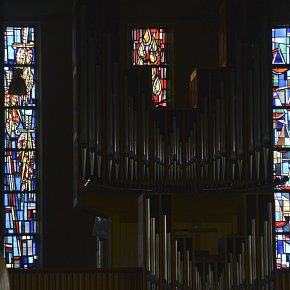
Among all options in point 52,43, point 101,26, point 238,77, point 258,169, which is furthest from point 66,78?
point 258,169

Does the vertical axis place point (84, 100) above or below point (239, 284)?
above

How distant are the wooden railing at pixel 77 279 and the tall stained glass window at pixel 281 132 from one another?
5.81 metres

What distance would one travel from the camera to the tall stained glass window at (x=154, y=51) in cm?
1430

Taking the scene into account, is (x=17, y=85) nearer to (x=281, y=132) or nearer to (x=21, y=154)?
(x=21, y=154)

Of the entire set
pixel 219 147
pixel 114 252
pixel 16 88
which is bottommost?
pixel 114 252

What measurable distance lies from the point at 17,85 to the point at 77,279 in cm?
531

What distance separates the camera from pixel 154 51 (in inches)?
571

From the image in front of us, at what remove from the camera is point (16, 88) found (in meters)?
13.2

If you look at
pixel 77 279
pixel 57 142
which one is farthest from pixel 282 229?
pixel 77 279

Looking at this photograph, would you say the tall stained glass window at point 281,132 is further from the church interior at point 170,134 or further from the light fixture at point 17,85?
the light fixture at point 17,85

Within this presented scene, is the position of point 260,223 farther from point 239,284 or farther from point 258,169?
point 258,169

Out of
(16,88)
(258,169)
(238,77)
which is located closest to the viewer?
(258,169)

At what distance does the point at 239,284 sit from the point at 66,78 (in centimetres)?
656

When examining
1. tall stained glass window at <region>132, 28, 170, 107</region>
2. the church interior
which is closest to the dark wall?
the church interior
